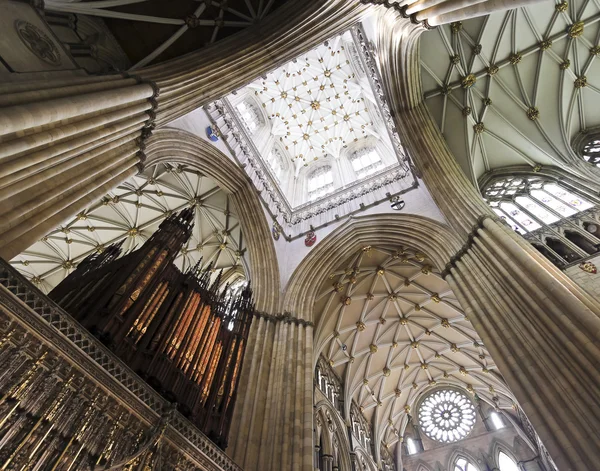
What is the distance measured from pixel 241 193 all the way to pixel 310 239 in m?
2.89

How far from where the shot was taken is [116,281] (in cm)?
647

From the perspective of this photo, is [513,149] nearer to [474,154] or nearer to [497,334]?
[474,154]

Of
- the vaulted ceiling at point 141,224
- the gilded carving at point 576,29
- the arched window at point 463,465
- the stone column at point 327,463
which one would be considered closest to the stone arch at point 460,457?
the arched window at point 463,465

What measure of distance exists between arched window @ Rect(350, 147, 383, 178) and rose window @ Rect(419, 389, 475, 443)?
11.2 metres

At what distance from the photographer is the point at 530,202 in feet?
36.1

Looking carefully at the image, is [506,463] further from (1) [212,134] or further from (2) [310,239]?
(1) [212,134]

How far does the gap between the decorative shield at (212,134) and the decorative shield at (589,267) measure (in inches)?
417

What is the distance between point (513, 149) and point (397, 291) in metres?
6.41

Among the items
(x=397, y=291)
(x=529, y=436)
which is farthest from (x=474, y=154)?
(x=529, y=436)

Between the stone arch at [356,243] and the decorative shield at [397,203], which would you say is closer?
the stone arch at [356,243]

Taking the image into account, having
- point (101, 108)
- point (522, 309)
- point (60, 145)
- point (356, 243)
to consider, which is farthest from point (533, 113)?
point (60, 145)

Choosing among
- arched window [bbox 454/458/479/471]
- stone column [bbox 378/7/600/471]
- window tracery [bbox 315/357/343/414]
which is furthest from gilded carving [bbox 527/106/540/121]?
arched window [bbox 454/458/479/471]

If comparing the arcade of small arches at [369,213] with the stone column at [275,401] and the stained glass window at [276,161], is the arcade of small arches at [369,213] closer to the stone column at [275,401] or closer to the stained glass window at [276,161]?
the stone column at [275,401]

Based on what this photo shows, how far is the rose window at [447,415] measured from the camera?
53.9ft
